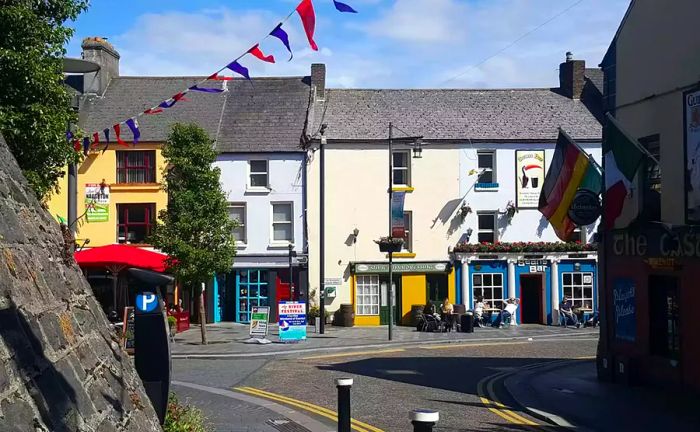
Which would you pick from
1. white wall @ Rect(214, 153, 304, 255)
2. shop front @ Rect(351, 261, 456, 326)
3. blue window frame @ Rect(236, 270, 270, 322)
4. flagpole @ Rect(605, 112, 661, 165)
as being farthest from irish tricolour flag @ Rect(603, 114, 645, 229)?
blue window frame @ Rect(236, 270, 270, 322)

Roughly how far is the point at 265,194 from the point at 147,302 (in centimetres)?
2589

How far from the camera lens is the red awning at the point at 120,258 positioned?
2555 cm

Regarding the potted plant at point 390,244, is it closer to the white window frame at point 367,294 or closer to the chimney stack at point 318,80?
the white window frame at point 367,294

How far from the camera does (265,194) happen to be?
34125mm

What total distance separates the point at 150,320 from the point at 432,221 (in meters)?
26.9

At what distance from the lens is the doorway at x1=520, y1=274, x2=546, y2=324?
35.1 metres

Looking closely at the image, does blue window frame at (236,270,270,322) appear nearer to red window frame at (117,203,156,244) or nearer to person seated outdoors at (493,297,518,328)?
red window frame at (117,203,156,244)

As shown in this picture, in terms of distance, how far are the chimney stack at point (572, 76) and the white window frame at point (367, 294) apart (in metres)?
13.2

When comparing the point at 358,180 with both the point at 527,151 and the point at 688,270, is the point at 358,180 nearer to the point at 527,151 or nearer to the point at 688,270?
the point at 527,151

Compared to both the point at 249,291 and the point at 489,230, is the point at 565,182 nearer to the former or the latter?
the point at 489,230

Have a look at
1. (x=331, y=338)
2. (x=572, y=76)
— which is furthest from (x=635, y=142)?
(x=572, y=76)

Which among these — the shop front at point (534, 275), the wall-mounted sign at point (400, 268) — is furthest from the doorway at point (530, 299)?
the wall-mounted sign at point (400, 268)

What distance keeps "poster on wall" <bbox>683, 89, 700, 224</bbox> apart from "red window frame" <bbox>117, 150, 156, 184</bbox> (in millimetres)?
Answer: 24061

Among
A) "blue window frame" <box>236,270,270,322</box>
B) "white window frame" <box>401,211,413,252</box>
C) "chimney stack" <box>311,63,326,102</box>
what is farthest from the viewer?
"chimney stack" <box>311,63,326,102</box>
